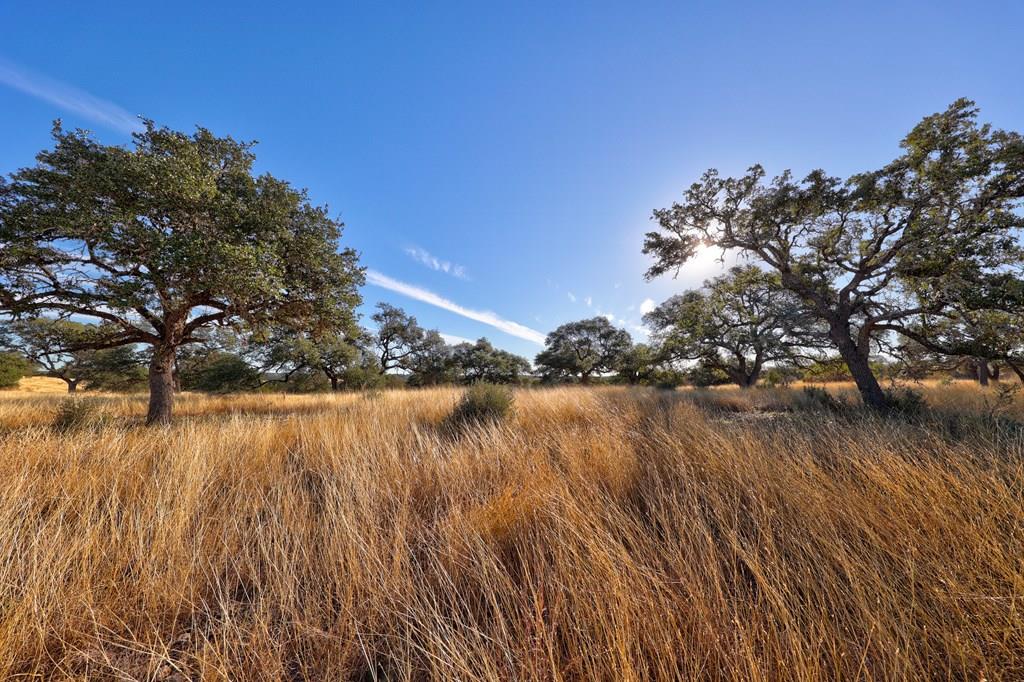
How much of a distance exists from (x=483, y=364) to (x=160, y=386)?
22126 mm

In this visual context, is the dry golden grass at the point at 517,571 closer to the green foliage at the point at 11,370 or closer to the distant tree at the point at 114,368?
the distant tree at the point at 114,368

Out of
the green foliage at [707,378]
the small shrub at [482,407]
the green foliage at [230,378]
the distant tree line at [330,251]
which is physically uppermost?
the distant tree line at [330,251]

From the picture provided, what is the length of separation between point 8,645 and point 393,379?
89.4 feet

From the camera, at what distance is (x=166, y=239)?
5660 mm

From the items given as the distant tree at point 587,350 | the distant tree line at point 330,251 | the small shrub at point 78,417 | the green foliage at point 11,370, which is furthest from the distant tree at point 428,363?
the green foliage at point 11,370

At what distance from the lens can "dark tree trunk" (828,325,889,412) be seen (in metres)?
7.30

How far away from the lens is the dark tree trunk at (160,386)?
24.3 feet

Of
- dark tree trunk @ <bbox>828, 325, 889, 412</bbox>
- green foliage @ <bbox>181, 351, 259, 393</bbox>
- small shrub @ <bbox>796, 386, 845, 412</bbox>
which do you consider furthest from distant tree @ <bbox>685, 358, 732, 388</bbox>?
green foliage @ <bbox>181, 351, 259, 393</bbox>

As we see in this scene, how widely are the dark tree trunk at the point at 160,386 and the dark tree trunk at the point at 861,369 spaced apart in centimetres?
1694

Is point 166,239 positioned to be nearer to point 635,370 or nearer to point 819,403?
point 819,403

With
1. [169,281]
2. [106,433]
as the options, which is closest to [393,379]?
[169,281]

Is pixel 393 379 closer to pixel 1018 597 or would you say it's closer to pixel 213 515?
pixel 213 515

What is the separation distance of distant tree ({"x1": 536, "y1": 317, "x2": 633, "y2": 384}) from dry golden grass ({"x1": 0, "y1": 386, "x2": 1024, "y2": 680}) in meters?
27.9

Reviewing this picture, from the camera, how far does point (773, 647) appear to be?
1254 mm
